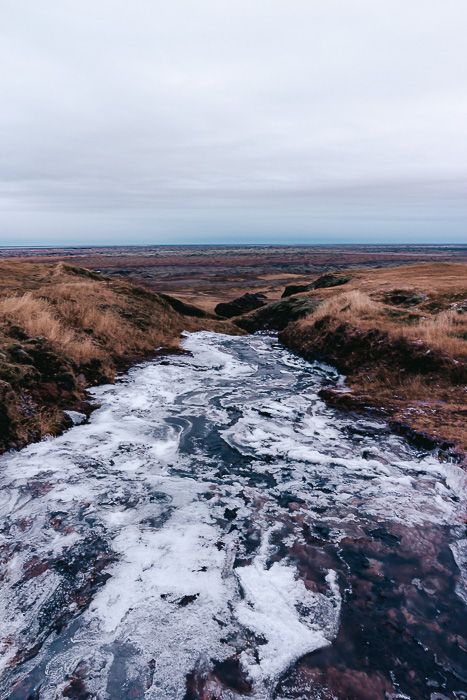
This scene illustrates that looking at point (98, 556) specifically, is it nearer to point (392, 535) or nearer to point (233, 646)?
point (233, 646)

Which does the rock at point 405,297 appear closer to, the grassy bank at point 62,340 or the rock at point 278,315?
Result: the rock at point 278,315

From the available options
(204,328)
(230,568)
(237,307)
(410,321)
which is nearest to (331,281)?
(237,307)

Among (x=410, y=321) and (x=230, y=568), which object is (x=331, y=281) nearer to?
(x=410, y=321)

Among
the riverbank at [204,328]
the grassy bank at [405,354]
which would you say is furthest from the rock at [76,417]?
the grassy bank at [405,354]

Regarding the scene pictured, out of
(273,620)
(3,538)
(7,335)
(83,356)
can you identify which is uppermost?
(7,335)

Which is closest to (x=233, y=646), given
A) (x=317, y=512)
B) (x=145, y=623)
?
(x=145, y=623)

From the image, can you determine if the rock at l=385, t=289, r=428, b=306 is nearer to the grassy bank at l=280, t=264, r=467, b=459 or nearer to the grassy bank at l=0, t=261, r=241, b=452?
the grassy bank at l=280, t=264, r=467, b=459

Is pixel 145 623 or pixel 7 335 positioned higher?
pixel 7 335
